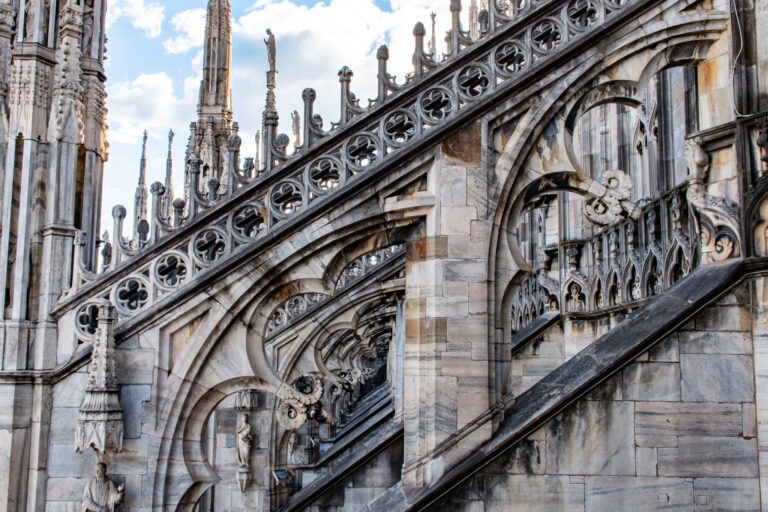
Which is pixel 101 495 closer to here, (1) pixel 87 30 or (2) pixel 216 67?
(1) pixel 87 30

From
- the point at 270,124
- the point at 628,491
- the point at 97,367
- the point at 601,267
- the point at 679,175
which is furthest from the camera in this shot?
the point at 601,267

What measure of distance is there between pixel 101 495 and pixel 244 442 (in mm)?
7358

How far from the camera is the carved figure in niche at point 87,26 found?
8.36m

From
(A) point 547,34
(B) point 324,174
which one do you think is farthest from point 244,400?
(A) point 547,34

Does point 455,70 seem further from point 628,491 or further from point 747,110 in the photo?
point 628,491

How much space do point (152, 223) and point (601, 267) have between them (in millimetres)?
6090

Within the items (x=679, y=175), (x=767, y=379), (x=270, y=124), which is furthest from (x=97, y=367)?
(x=679, y=175)

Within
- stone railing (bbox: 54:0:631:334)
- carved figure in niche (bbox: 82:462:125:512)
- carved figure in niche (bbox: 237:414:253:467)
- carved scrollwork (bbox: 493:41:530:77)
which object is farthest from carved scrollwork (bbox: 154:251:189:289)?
carved figure in niche (bbox: 237:414:253:467)

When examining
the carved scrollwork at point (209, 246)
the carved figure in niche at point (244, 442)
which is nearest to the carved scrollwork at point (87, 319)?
the carved scrollwork at point (209, 246)

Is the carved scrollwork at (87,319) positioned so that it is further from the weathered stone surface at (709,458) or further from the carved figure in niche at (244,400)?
the carved figure in niche at (244,400)

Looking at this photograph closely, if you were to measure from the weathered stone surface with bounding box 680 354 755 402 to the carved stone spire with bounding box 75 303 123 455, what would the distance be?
181 inches

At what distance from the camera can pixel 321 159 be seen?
737cm

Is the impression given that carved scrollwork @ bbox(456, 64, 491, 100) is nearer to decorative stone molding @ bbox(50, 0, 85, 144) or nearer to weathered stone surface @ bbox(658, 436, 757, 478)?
weathered stone surface @ bbox(658, 436, 757, 478)

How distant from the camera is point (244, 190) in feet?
24.3
